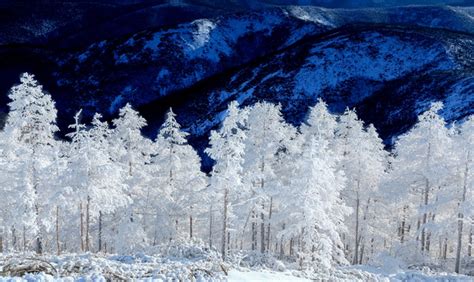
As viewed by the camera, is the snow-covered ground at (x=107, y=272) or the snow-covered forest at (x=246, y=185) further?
the snow-covered forest at (x=246, y=185)

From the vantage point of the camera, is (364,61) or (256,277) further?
(364,61)

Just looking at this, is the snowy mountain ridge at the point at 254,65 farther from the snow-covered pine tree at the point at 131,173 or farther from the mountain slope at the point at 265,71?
the snow-covered pine tree at the point at 131,173

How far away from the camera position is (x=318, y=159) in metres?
25.4

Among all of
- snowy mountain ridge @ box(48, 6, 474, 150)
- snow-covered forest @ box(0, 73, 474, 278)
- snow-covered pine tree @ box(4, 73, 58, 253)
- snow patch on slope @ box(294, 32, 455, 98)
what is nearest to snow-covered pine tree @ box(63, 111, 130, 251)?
snow-covered forest @ box(0, 73, 474, 278)

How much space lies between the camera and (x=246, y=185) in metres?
29.5

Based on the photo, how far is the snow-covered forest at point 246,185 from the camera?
26906 mm

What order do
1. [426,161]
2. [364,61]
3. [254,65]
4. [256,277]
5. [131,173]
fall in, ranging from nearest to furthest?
[256,277]
[426,161]
[131,173]
[364,61]
[254,65]

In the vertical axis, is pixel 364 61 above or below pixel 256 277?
above

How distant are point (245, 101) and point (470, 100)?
42.0 meters

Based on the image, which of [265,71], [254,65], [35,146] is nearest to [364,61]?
[265,71]

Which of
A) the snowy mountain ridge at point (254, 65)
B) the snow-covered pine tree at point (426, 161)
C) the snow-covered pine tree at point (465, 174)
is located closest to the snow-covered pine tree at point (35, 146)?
the snow-covered pine tree at point (426, 161)

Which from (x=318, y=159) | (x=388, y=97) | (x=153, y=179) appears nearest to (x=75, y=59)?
(x=388, y=97)

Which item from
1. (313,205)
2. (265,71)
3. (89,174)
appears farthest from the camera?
(265,71)

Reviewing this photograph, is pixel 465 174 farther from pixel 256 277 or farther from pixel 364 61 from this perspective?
pixel 364 61
